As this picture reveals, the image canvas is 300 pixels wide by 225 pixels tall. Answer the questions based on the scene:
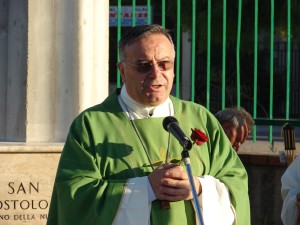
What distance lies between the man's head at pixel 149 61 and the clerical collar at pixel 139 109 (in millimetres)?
135

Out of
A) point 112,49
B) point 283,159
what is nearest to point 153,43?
point 283,159

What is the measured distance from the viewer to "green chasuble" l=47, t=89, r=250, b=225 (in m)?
4.44

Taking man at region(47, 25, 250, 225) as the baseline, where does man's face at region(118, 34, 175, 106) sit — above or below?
above

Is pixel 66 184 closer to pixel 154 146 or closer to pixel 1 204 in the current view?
pixel 154 146

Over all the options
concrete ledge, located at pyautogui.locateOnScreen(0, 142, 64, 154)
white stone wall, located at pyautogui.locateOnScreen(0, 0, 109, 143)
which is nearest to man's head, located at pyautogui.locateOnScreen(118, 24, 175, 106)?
concrete ledge, located at pyautogui.locateOnScreen(0, 142, 64, 154)

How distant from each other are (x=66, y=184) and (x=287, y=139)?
10.3 feet

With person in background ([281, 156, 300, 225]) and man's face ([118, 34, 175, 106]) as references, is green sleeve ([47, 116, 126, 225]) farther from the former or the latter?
person in background ([281, 156, 300, 225])

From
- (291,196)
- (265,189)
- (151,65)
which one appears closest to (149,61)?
(151,65)

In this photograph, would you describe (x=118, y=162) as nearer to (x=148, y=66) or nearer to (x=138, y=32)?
(x=148, y=66)

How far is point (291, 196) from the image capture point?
5.02m

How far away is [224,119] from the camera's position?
7.11m

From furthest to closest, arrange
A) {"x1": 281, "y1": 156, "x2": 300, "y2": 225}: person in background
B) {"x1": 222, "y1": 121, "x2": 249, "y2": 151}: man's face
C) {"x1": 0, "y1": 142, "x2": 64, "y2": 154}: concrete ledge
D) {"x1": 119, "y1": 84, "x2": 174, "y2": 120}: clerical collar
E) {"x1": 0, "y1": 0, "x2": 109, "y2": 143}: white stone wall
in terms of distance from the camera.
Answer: {"x1": 0, "y1": 0, "x2": 109, "y2": 143}: white stone wall → {"x1": 0, "y1": 142, "x2": 64, "y2": 154}: concrete ledge → {"x1": 222, "y1": 121, "x2": 249, "y2": 151}: man's face → {"x1": 281, "y1": 156, "x2": 300, "y2": 225}: person in background → {"x1": 119, "y1": 84, "x2": 174, "y2": 120}: clerical collar

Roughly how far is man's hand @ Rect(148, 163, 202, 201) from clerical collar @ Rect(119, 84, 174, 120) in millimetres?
392

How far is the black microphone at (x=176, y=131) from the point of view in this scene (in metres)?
4.10
